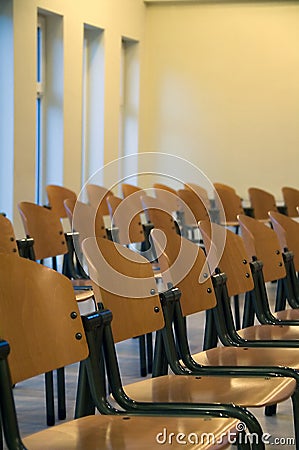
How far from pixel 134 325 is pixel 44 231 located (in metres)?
2.52

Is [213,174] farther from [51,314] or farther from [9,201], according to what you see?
[51,314]

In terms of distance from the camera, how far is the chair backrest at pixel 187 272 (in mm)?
3568

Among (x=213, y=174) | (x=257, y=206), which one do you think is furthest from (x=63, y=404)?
(x=213, y=174)

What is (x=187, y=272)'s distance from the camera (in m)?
3.61

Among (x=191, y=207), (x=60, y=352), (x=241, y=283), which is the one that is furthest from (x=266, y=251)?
(x=191, y=207)

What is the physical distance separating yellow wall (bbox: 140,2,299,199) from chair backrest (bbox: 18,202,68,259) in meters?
6.82

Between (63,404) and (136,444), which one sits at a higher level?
(136,444)

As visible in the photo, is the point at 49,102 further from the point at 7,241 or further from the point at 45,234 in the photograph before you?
the point at 7,241

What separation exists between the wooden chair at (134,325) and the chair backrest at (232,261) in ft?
2.53

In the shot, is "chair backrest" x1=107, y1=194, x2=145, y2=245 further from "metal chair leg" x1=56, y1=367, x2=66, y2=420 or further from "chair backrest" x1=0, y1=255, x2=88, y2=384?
"chair backrest" x1=0, y1=255, x2=88, y2=384

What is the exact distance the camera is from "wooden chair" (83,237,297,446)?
114 inches

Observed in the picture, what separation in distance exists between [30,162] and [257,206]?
2.47m

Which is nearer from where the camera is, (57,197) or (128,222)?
(128,222)

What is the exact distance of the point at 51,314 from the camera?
2656 mm
